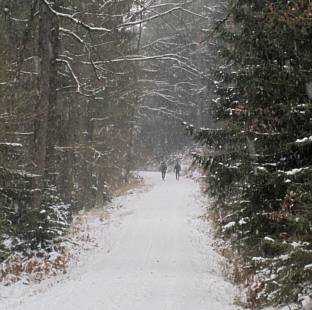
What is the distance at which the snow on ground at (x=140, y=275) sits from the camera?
22.4ft

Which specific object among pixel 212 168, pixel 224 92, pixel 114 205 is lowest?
pixel 114 205

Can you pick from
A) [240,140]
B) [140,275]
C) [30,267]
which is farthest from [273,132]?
[30,267]

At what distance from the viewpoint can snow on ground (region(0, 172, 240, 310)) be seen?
22.4ft

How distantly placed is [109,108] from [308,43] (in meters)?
15.1

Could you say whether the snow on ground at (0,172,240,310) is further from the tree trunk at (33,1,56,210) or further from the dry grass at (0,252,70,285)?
the tree trunk at (33,1,56,210)

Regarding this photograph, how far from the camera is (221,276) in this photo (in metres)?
9.00

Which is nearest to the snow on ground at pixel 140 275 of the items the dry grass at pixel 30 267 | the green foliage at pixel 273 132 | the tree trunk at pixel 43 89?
the dry grass at pixel 30 267

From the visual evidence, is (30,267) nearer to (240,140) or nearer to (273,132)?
(240,140)

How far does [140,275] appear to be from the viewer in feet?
28.1

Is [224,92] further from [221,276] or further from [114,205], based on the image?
[114,205]

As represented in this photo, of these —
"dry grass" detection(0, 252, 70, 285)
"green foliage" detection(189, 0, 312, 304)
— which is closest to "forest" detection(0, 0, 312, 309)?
"green foliage" detection(189, 0, 312, 304)

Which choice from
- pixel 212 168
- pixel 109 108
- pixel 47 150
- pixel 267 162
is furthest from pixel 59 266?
pixel 109 108

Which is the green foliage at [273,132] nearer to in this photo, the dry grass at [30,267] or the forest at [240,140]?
the forest at [240,140]

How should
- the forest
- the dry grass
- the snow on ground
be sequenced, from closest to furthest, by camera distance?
the forest
the snow on ground
the dry grass
